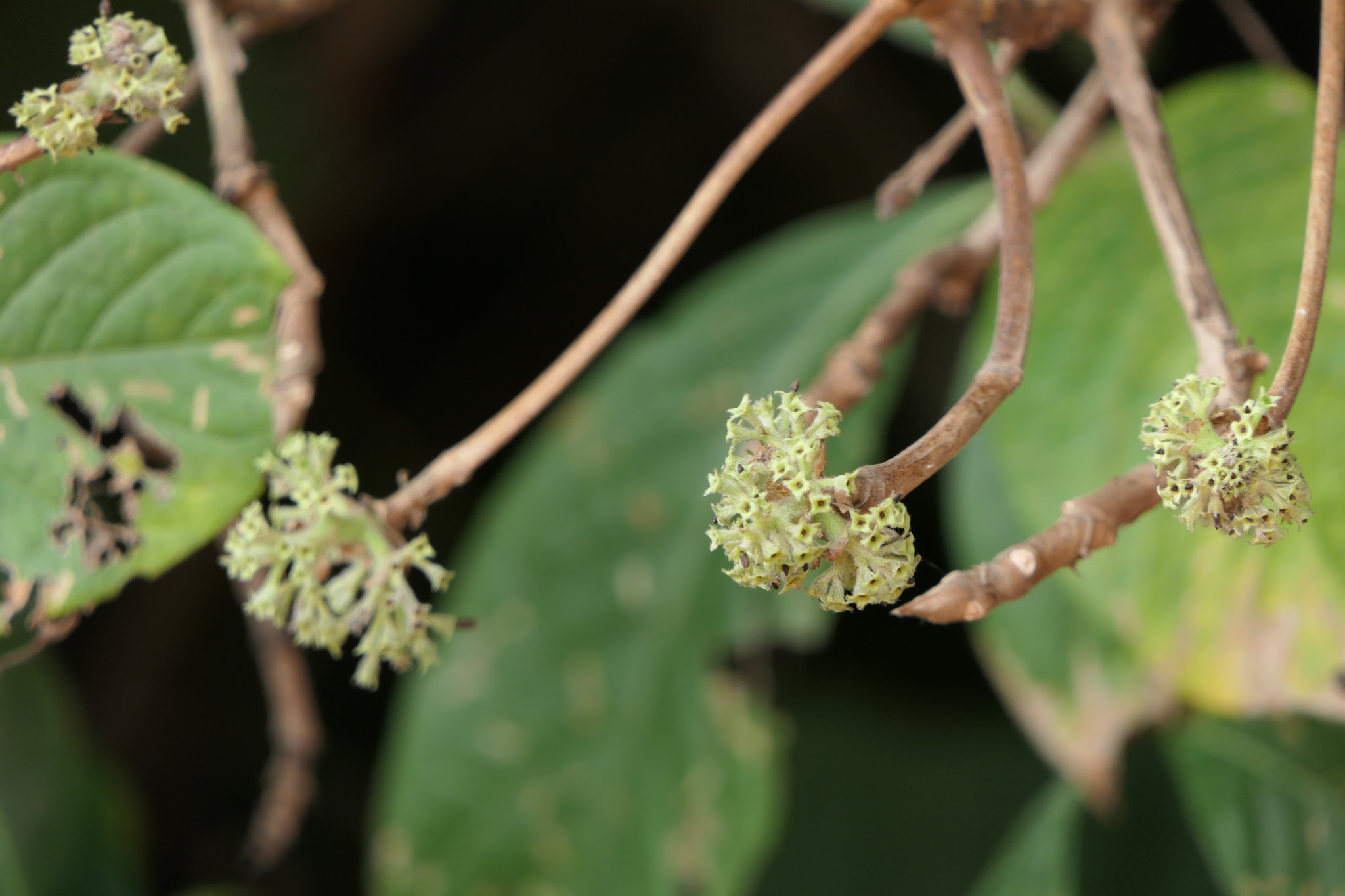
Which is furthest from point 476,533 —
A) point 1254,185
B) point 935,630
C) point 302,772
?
point 1254,185

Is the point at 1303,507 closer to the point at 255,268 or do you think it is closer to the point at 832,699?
the point at 255,268

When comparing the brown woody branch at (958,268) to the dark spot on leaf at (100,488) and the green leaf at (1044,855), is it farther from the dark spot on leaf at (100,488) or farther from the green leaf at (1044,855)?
the green leaf at (1044,855)

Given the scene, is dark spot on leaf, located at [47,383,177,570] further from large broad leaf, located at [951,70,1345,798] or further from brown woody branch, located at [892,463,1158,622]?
large broad leaf, located at [951,70,1345,798]

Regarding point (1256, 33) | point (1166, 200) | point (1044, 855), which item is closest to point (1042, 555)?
point (1166, 200)

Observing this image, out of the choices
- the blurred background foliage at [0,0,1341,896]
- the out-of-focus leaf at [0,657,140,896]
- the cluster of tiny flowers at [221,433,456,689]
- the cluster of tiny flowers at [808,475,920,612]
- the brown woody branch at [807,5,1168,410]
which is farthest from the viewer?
the blurred background foliage at [0,0,1341,896]

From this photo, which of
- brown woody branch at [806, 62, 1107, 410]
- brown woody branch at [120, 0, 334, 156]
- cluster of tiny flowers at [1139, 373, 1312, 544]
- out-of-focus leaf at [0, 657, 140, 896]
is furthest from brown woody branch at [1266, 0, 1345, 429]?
out-of-focus leaf at [0, 657, 140, 896]

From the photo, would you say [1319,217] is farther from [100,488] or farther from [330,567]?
[100,488]
